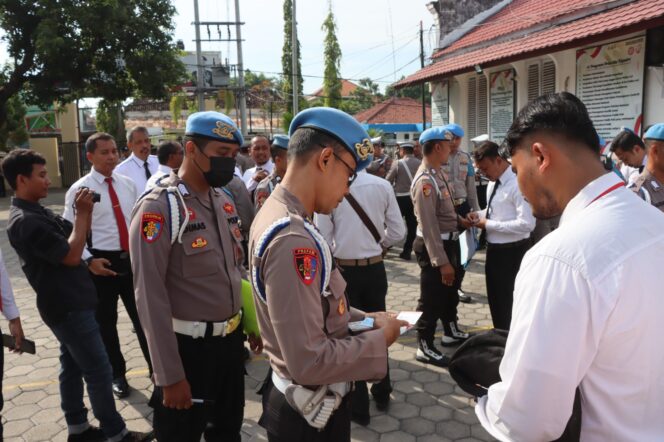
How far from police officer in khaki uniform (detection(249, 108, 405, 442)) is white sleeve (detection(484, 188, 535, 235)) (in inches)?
97.5

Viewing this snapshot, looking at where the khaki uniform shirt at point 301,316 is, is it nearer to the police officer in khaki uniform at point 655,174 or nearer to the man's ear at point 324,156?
the man's ear at point 324,156

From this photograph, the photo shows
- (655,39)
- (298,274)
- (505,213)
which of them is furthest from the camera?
(655,39)

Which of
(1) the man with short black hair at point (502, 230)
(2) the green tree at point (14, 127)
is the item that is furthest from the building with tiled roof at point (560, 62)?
(2) the green tree at point (14, 127)

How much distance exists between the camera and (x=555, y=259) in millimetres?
1170

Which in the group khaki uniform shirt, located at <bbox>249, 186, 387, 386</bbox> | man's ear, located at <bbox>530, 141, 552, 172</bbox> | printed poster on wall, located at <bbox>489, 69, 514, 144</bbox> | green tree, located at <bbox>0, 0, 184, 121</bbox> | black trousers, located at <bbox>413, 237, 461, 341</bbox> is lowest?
black trousers, located at <bbox>413, 237, 461, 341</bbox>

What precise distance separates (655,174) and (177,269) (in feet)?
11.5

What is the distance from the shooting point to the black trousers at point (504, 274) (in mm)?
4113

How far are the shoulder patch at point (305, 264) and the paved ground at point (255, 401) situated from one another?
7.42ft

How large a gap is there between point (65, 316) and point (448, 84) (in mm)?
12016

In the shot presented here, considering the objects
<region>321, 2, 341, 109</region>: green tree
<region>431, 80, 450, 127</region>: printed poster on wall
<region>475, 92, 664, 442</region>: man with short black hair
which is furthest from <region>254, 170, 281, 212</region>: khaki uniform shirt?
<region>321, 2, 341, 109</region>: green tree

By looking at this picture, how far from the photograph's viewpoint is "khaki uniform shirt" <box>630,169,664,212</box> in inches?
140

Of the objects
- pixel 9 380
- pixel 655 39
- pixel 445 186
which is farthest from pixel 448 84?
pixel 9 380

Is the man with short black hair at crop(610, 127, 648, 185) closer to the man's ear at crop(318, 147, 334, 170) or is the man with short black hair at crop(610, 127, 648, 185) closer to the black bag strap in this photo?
the black bag strap

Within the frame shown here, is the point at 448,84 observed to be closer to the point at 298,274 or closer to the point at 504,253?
the point at 504,253
